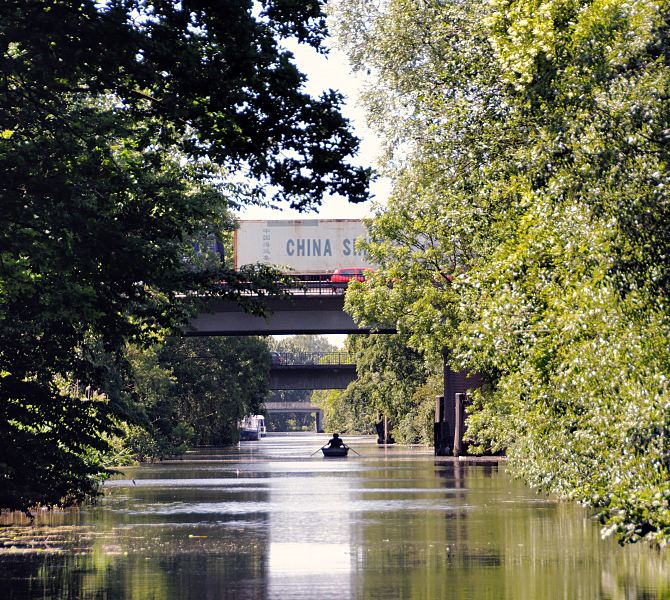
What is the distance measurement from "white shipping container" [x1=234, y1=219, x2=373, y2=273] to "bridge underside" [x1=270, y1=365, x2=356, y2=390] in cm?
4134

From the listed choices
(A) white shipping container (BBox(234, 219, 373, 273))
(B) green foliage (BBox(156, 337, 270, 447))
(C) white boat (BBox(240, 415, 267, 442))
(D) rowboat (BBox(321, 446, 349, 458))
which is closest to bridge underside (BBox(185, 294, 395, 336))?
(A) white shipping container (BBox(234, 219, 373, 273))

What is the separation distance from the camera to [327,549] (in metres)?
21.9

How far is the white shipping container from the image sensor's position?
7225 centimetres

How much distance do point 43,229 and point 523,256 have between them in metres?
8.26

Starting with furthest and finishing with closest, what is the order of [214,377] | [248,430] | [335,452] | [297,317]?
1. [248,430]
2. [214,377]
3. [335,452]
4. [297,317]

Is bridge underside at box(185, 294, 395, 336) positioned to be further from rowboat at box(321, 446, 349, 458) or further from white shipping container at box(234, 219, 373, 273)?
rowboat at box(321, 446, 349, 458)

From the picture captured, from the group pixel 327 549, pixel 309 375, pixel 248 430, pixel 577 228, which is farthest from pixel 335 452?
pixel 248 430

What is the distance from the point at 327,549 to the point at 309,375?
306ft

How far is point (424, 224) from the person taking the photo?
45.2 m

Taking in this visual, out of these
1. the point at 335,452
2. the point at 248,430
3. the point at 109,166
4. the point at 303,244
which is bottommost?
the point at 335,452

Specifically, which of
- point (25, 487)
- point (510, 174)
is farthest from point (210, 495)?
point (510, 174)

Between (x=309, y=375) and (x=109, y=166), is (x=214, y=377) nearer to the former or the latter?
(x=309, y=375)

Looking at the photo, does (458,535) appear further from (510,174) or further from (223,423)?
(223,423)

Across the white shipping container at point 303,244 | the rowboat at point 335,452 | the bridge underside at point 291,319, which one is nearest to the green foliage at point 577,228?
the bridge underside at point 291,319
